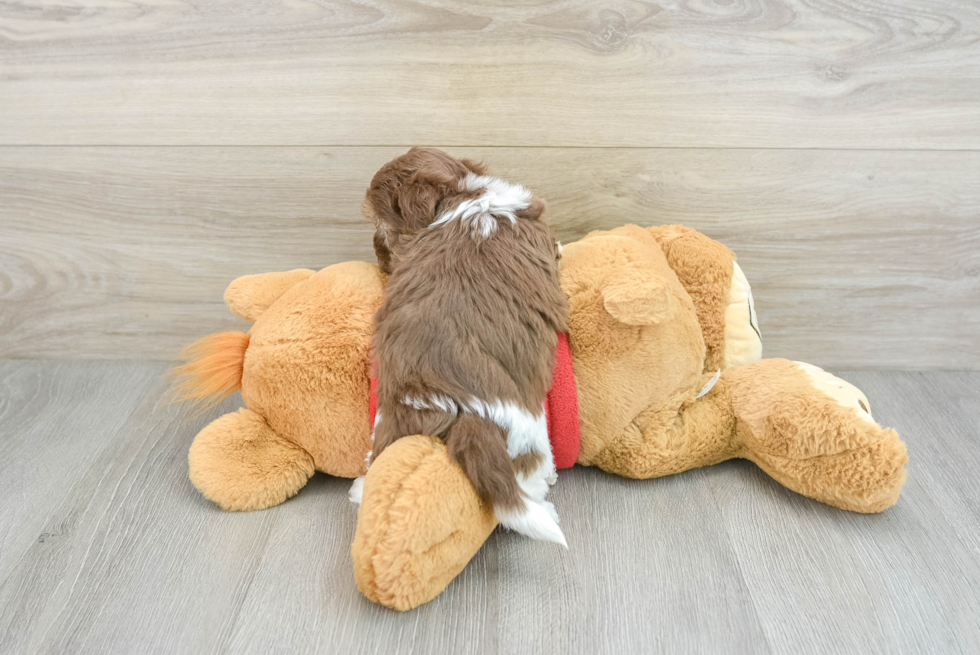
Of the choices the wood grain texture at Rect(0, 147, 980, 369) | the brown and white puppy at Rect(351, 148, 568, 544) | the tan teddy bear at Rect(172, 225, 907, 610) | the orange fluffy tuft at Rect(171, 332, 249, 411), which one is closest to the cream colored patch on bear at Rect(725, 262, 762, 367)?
the tan teddy bear at Rect(172, 225, 907, 610)

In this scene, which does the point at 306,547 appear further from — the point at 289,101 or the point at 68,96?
the point at 68,96

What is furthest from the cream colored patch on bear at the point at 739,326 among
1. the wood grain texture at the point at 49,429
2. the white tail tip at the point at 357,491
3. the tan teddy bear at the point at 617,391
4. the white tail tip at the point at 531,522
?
the wood grain texture at the point at 49,429

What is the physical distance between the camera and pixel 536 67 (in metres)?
0.83

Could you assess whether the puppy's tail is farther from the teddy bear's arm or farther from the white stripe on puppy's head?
the teddy bear's arm

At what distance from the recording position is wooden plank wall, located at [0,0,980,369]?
81 cm

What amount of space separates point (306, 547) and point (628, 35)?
690 millimetres

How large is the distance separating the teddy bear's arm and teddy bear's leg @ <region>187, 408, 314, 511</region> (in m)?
0.13

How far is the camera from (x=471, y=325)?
63 cm

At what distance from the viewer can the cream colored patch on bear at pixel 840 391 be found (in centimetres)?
72

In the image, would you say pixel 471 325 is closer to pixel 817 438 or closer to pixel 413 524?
pixel 413 524

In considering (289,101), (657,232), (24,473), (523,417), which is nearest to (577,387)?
(523,417)

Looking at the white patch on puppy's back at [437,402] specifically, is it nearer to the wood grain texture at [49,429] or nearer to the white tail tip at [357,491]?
the white tail tip at [357,491]

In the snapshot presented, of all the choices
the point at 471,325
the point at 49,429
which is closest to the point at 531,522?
the point at 471,325

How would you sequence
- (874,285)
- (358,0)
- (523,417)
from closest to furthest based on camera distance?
(523,417) → (358,0) → (874,285)
